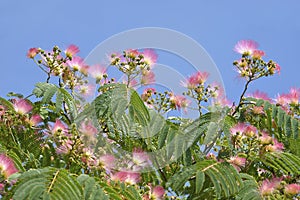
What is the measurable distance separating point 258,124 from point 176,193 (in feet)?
3.53

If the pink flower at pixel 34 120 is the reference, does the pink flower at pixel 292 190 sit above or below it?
below

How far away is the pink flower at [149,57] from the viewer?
5086 mm

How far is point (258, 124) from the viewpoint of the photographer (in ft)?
17.8

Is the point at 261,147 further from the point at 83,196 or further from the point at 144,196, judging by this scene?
the point at 83,196

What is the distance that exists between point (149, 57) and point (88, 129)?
35.4 inches

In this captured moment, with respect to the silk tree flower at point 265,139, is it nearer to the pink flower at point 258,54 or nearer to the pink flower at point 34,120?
the pink flower at point 258,54

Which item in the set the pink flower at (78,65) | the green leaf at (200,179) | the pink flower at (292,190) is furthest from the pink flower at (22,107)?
the pink flower at (292,190)

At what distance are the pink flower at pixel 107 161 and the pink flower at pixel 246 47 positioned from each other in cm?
147

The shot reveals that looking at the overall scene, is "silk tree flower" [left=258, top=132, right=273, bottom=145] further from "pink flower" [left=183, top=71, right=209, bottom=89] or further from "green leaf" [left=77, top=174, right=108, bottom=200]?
"green leaf" [left=77, top=174, right=108, bottom=200]

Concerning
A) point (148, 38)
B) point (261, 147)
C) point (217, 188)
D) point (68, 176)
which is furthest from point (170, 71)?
point (68, 176)

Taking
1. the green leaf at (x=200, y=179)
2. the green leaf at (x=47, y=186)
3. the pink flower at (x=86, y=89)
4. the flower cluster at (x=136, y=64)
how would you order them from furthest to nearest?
the pink flower at (x=86, y=89) < the flower cluster at (x=136, y=64) < the green leaf at (x=200, y=179) < the green leaf at (x=47, y=186)

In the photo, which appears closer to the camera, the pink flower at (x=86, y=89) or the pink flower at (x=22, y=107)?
the pink flower at (x=22, y=107)

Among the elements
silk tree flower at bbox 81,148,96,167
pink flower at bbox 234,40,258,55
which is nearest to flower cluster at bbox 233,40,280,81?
pink flower at bbox 234,40,258,55

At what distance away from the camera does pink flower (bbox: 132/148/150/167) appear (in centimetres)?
455
